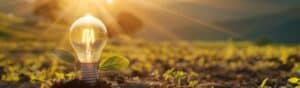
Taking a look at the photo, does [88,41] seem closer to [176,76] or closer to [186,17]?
[176,76]

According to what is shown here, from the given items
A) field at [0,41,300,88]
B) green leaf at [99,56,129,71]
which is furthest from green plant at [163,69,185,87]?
green leaf at [99,56,129,71]

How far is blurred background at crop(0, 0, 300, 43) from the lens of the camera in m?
56.3

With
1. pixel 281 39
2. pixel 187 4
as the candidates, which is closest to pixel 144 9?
pixel 187 4

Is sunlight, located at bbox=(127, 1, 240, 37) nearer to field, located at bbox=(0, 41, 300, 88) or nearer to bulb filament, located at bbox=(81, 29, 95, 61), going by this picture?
field, located at bbox=(0, 41, 300, 88)

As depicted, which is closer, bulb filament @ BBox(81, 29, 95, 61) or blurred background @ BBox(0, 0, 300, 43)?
bulb filament @ BBox(81, 29, 95, 61)

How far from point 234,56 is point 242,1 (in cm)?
6729

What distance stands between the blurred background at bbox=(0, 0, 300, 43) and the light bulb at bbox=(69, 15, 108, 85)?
39.4 metres

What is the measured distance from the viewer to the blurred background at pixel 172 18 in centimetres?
5634

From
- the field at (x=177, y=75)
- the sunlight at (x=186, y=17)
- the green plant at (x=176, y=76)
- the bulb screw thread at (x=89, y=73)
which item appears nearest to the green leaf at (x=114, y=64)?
the field at (x=177, y=75)

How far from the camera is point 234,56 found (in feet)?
56.9

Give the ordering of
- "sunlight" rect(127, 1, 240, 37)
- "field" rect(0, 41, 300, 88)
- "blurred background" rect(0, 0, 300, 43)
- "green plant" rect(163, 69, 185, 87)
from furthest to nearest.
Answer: "sunlight" rect(127, 1, 240, 37), "blurred background" rect(0, 0, 300, 43), "field" rect(0, 41, 300, 88), "green plant" rect(163, 69, 185, 87)

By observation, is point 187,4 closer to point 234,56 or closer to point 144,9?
point 144,9

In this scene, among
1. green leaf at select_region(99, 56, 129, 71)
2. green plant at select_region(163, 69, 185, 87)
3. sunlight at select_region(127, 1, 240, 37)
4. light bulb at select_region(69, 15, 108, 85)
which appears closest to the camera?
light bulb at select_region(69, 15, 108, 85)

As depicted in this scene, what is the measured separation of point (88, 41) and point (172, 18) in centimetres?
7363
